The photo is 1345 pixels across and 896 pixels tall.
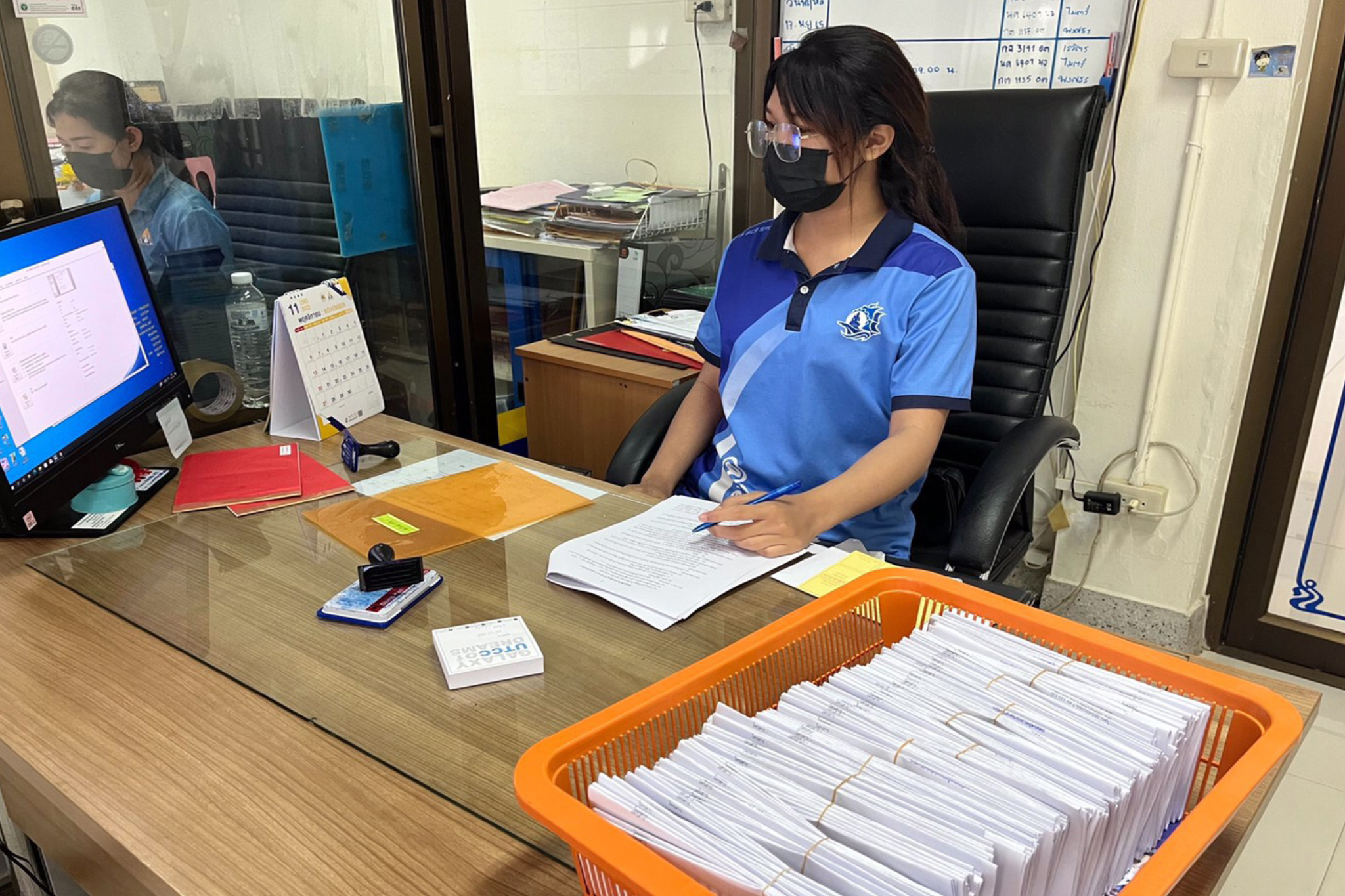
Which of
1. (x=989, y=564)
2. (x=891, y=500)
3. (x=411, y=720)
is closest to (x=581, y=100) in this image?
(x=891, y=500)

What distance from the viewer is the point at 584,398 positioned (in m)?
2.29

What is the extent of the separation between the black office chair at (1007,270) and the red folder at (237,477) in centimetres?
51

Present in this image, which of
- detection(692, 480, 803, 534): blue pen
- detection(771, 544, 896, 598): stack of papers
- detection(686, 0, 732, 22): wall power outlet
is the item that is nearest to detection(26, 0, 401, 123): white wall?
detection(686, 0, 732, 22): wall power outlet

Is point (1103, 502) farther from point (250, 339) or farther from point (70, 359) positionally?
point (70, 359)

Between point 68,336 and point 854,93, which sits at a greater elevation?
point 854,93

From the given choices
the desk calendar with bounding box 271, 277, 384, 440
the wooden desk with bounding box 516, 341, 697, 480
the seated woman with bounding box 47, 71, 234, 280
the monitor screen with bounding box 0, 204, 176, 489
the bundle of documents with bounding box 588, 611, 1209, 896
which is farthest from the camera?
the wooden desk with bounding box 516, 341, 697, 480

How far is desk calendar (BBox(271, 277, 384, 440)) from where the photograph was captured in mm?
1631

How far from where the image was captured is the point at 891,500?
1554 millimetres

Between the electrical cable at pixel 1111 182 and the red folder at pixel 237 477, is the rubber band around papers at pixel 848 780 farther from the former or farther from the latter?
the electrical cable at pixel 1111 182

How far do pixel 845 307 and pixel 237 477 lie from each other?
0.96m

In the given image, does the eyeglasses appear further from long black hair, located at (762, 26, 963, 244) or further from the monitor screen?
the monitor screen

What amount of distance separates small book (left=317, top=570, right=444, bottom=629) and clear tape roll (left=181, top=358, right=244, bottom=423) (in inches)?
30.3

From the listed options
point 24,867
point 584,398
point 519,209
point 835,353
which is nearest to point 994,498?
point 835,353

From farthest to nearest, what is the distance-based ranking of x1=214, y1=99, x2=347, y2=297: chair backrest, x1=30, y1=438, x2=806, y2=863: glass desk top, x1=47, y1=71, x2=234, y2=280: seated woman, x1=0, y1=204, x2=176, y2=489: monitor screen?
x1=214, y1=99, x2=347, y2=297: chair backrest
x1=47, y1=71, x2=234, y2=280: seated woman
x1=0, y1=204, x2=176, y2=489: monitor screen
x1=30, y1=438, x2=806, y2=863: glass desk top
